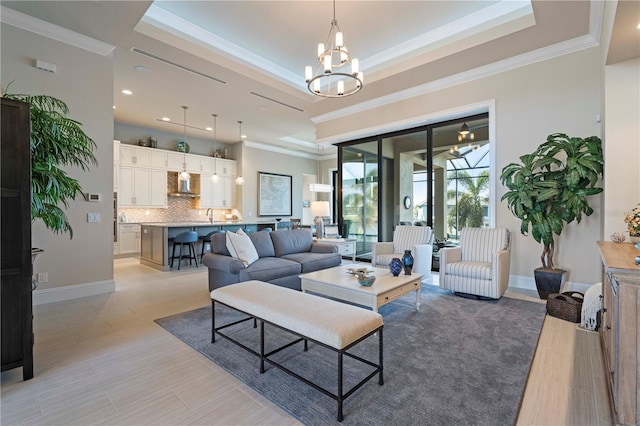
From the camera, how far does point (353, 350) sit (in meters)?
2.45

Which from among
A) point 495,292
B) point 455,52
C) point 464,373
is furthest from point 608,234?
point 455,52

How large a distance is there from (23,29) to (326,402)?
197 inches

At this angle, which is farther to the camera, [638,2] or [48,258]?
[48,258]

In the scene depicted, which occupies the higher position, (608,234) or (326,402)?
(608,234)

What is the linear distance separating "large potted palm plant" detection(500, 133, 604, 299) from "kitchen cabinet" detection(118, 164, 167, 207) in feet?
24.6

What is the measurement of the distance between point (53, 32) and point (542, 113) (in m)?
6.35

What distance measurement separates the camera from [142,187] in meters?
7.41

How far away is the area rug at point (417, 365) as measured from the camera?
170 centimetres

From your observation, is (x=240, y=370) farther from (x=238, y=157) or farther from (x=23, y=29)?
(x=238, y=157)

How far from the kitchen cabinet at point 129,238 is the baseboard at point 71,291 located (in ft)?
11.1

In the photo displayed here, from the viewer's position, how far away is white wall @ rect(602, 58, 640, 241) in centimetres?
301

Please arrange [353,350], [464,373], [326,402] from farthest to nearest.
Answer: [353,350] < [464,373] < [326,402]

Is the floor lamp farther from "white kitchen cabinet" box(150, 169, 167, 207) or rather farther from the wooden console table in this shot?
the wooden console table

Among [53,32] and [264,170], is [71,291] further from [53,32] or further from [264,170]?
[264,170]
